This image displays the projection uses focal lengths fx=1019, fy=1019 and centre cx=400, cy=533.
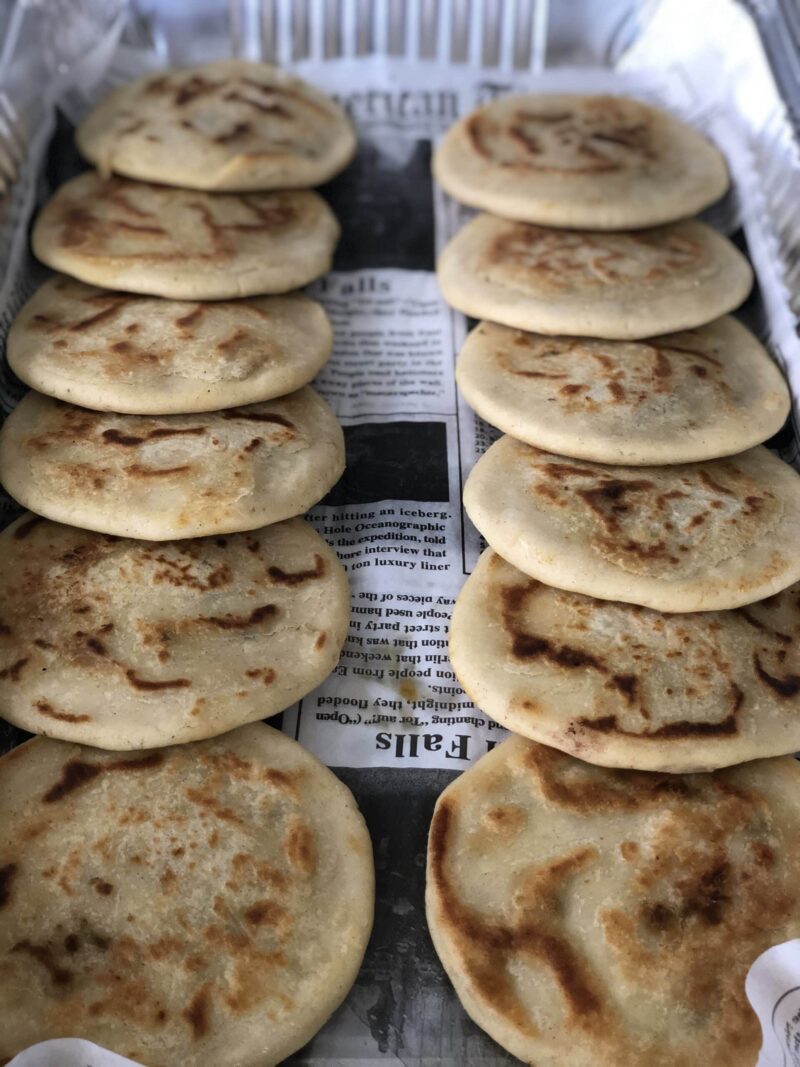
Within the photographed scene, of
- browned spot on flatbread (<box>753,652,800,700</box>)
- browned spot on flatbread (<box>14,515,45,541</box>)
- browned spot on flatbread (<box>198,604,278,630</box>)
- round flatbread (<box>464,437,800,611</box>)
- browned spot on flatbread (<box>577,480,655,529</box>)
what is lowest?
browned spot on flatbread (<box>753,652,800,700</box>)

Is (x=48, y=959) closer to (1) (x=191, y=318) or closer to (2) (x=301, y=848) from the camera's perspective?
(2) (x=301, y=848)

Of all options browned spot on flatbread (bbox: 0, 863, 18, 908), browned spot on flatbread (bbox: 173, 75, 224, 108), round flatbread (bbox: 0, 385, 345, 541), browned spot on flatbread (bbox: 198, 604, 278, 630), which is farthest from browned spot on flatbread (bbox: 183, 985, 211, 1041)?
browned spot on flatbread (bbox: 173, 75, 224, 108)

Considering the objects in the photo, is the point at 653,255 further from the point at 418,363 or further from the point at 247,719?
the point at 247,719

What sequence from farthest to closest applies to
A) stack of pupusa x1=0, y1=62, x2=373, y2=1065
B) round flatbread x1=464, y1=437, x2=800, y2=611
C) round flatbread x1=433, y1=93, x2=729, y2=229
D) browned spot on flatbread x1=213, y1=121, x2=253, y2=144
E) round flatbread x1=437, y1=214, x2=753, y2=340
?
1. browned spot on flatbread x1=213, y1=121, x2=253, y2=144
2. round flatbread x1=433, y1=93, x2=729, y2=229
3. round flatbread x1=437, y1=214, x2=753, y2=340
4. round flatbread x1=464, y1=437, x2=800, y2=611
5. stack of pupusa x1=0, y1=62, x2=373, y2=1065

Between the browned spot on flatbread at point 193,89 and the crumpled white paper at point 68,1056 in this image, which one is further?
the browned spot on flatbread at point 193,89

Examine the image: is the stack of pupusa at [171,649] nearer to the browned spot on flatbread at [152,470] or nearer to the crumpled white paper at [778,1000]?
the browned spot on flatbread at [152,470]

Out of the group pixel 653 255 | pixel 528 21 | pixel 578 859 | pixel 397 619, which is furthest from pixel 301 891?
pixel 528 21

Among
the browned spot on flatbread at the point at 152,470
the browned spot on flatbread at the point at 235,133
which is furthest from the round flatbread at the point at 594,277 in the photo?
the browned spot on flatbread at the point at 152,470

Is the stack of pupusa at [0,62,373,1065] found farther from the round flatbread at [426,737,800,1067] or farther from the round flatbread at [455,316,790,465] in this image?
the round flatbread at [455,316,790,465]

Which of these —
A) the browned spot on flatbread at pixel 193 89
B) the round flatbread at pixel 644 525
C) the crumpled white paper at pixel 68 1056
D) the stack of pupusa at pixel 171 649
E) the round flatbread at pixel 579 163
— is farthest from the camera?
the browned spot on flatbread at pixel 193 89
